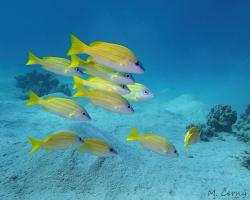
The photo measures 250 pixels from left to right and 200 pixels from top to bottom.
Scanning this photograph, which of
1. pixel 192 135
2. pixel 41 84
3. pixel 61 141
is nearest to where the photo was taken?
pixel 61 141

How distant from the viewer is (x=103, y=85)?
14.6 ft

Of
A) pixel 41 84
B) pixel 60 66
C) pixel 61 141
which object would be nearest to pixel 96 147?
pixel 61 141

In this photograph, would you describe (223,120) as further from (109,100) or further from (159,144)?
(109,100)

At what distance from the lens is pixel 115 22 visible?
63.3 m

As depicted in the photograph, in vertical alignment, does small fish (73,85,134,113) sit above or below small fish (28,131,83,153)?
above

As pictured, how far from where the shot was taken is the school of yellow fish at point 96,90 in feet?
11.7

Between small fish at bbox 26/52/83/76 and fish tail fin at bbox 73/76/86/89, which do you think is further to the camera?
small fish at bbox 26/52/83/76

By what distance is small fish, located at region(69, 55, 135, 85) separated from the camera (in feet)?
13.0

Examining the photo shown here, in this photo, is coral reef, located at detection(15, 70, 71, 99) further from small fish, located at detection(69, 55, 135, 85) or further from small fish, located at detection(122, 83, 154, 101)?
small fish, located at detection(69, 55, 135, 85)

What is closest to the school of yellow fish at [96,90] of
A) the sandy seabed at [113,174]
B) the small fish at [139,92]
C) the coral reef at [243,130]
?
the small fish at [139,92]

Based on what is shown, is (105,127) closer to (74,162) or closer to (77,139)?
(74,162)

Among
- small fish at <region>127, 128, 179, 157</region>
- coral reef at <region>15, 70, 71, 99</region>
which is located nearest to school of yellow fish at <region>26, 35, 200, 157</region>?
small fish at <region>127, 128, 179, 157</region>

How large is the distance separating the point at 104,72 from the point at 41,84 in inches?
594

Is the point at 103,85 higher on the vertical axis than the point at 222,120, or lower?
lower
